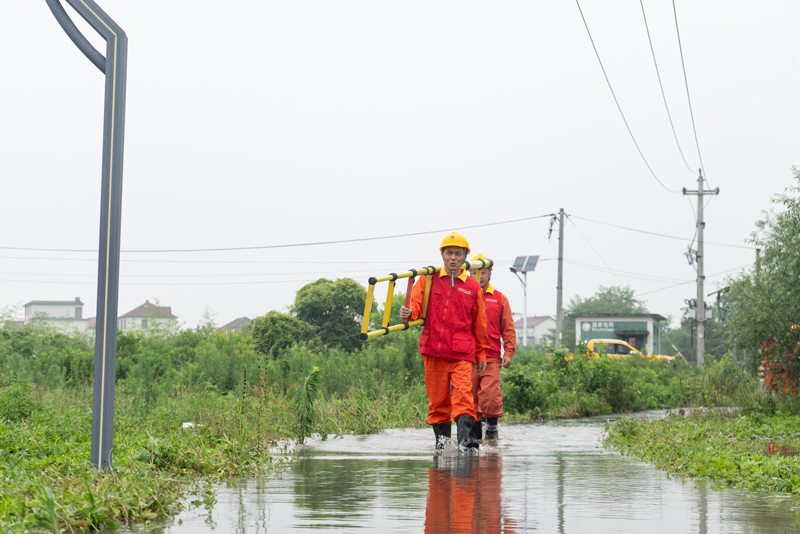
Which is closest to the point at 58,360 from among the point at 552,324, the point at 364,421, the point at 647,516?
the point at 364,421

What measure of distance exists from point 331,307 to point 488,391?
30.7 metres

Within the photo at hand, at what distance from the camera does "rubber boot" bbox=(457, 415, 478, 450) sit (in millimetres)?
7918

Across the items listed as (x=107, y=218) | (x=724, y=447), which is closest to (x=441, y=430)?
(x=724, y=447)

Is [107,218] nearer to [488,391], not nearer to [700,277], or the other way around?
[488,391]

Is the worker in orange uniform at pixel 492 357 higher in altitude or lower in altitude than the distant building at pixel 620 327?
lower

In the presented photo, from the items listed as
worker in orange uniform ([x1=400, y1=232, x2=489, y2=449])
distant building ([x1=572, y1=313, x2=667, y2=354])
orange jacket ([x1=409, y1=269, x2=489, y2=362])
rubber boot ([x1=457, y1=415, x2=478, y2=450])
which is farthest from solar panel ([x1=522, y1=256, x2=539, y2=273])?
rubber boot ([x1=457, y1=415, x2=478, y2=450])

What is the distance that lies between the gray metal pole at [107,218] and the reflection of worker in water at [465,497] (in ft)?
6.33

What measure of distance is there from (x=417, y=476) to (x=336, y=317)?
3388cm

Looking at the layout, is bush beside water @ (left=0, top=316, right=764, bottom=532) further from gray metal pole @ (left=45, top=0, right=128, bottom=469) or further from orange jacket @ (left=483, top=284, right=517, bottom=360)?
orange jacket @ (left=483, top=284, right=517, bottom=360)

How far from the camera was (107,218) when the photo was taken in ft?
16.2

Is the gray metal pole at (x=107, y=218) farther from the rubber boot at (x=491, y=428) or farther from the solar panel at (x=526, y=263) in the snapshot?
the solar panel at (x=526, y=263)

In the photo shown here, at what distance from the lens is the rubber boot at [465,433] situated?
7918mm

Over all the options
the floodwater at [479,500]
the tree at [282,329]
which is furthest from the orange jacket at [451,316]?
the tree at [282,329]

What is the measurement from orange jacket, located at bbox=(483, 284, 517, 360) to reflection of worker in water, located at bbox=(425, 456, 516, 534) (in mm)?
2778
